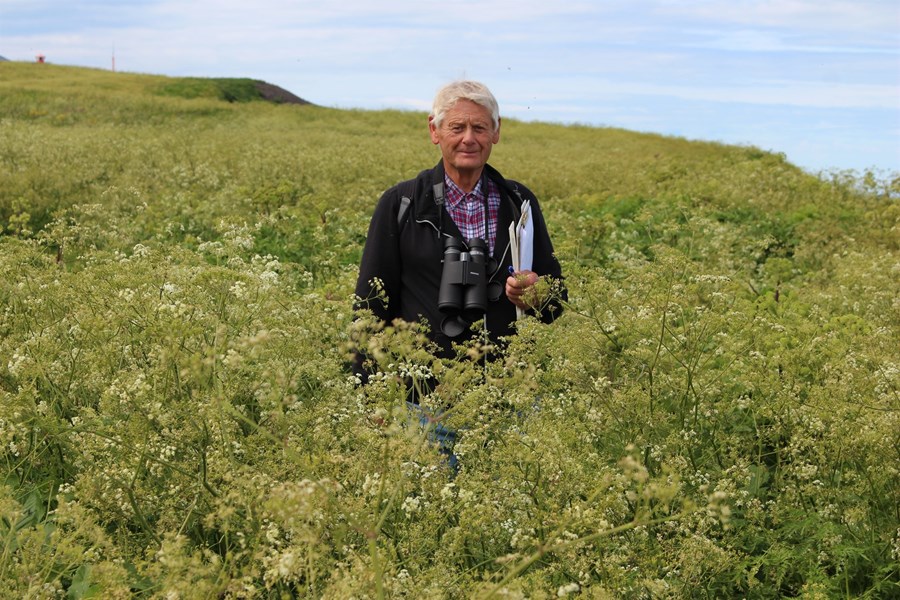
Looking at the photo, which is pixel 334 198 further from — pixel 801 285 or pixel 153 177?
pixel 801 285

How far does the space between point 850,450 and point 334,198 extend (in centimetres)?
1283

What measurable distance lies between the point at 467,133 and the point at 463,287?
0.90 m

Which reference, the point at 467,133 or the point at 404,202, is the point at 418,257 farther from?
the point at 467,133

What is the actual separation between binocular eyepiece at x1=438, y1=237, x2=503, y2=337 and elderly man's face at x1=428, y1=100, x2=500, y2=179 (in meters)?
0.47

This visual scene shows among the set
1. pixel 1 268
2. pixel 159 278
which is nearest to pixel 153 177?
pixel 1 268

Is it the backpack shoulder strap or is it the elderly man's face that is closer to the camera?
the elderly man's face

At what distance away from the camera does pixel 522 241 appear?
17.6 ft

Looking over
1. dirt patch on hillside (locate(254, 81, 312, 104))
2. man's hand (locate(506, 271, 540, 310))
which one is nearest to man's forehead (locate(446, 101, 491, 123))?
man's hand (locate(506, 271, 540, 310))

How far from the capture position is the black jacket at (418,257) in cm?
544

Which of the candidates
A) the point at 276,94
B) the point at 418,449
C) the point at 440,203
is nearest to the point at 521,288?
→ the point at 440,203

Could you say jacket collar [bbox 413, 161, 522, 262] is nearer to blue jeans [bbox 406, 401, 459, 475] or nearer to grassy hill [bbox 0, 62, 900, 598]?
grassy hill [bbox 0, 62, 900, 598]

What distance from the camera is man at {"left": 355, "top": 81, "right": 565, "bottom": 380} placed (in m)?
5.30

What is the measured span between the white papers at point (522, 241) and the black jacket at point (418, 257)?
0.09 meters

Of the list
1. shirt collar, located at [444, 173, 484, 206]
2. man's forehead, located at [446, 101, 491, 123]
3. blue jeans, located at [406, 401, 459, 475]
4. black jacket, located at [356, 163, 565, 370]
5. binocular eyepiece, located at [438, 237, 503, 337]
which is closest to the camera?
blue jeans, located at [406, 401, 459, 475]
